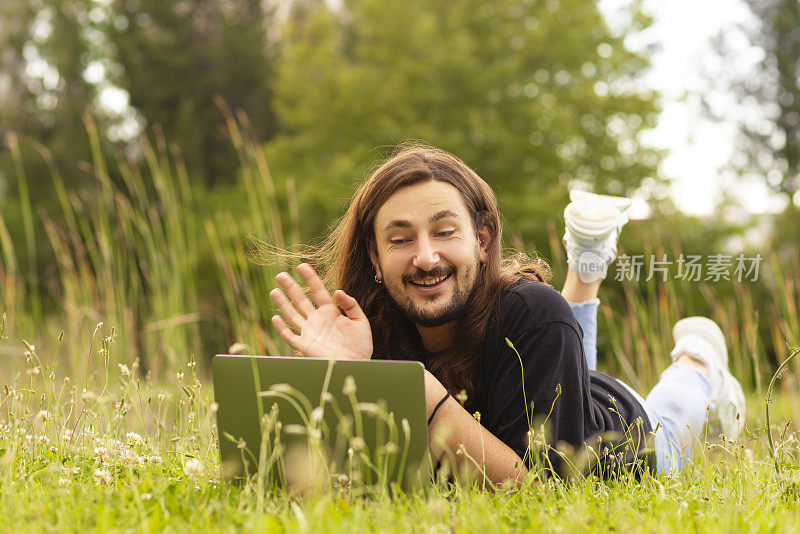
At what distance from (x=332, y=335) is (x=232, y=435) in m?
0.44

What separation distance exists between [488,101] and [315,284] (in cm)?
1317

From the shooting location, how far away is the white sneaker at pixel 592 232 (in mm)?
3344

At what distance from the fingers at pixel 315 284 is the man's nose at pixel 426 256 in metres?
0.29

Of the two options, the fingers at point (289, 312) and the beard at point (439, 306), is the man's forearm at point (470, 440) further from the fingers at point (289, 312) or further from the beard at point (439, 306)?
the fingers at point (289, 312)

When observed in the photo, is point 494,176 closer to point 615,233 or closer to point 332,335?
point 615,233

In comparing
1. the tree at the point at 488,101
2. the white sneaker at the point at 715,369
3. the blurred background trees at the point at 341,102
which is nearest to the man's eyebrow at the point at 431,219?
the white sneaker at the point at 715,369

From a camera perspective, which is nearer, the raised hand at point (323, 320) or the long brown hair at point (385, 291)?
the raised hand at point (323, 320)

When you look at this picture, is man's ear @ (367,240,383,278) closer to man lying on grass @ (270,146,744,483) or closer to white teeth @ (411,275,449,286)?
man lying on grass @ (270,146,744,483)

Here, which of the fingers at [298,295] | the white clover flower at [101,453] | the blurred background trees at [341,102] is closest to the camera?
the white clover flower at [101,453]

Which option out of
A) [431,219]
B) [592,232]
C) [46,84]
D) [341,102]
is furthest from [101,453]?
[46,84]

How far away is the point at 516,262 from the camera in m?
2.90

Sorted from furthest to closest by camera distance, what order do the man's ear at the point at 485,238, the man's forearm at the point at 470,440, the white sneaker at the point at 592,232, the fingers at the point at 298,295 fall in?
the white sneaker at the point at 592,232 → the man's ear at the point at 485,238 → the fingers at the point at 298,295 → the man's forearm at the point at 470,440

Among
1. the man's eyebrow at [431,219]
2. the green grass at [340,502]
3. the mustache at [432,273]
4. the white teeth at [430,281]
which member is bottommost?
the green grass at [340,502]

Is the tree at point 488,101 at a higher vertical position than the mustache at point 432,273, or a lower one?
higher
